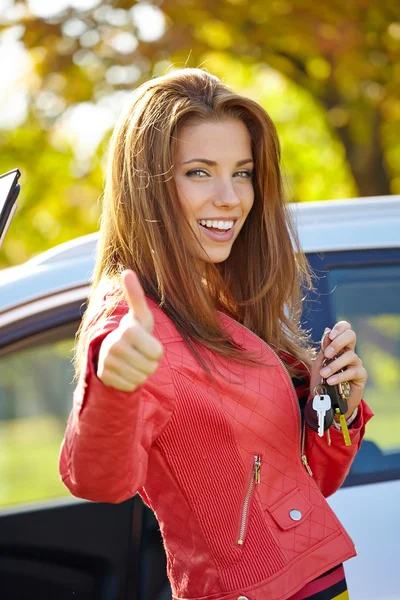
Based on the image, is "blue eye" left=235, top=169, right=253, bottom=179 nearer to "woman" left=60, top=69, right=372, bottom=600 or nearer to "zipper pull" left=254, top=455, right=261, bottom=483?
"woman" left=60, top=69, right=372, bottom=600

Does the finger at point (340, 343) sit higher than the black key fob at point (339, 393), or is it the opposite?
A: the finger at point (340, 343)

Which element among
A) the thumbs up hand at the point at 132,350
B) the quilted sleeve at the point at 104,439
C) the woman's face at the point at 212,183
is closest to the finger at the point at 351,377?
the woman's face at the point at 212,183

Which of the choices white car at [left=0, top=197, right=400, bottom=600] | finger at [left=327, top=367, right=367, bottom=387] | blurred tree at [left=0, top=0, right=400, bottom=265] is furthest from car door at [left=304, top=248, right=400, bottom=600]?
blurred tree at [left=0, top=0, right=400, bottom=265]

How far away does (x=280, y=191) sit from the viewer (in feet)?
6.77

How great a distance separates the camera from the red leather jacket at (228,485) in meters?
1.61

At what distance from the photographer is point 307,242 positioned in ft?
8.11

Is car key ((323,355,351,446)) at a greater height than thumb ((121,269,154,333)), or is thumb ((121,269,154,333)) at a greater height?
thumb ((121,269,154,333))

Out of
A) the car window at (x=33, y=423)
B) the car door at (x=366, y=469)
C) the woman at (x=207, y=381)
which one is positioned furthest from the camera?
the car window at (x=33, y=423)

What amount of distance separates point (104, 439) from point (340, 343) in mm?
592

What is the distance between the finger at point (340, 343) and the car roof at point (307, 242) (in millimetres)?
512

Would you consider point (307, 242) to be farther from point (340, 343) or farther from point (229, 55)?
point (229, 55)

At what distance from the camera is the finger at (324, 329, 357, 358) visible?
70.8 inches

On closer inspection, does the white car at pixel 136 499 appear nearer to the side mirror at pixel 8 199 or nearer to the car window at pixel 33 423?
the side mirror at pixel 8 199

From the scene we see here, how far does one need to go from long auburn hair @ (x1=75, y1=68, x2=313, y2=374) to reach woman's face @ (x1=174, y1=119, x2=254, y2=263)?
0.08 feet
